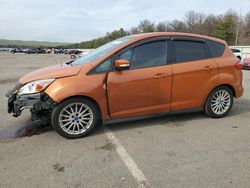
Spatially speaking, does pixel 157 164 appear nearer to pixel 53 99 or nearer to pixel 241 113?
pixel 53 99

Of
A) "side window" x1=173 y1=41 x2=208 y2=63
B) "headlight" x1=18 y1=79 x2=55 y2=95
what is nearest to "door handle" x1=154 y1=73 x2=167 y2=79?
"side window" x1=173 y1=41 x2=208 y2=63

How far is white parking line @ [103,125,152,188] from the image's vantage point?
345cm

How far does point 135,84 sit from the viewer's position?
5145 millimetres

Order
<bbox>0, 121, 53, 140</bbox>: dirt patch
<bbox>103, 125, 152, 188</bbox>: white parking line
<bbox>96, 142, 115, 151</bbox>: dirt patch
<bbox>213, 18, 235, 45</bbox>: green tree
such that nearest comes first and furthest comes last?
<bbox>103, 125, 152, 188</bbox>: white parking line < <bbox>96, 142, 115, 151</bbox>: dirt patch < <bbox>0, 121, 53, 140</bbox>: dirt patch < <bbox>213, 18, 235, 45</bbox>: green tree

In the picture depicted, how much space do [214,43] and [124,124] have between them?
2592 mm

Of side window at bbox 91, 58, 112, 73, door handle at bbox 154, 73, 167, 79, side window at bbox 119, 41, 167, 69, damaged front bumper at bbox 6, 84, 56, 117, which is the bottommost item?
damaged front bumper at bbox 6, 84, 56, 117

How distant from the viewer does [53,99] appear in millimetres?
4703

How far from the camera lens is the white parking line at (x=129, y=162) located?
3453 mm

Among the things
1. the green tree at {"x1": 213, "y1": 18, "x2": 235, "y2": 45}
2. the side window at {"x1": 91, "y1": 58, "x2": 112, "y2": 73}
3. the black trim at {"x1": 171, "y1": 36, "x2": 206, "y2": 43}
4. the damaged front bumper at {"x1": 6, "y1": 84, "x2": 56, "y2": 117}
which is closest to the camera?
the damaged front bumper at {"x1": 6, "y1": 84, "x2": 56, "y2": 117}

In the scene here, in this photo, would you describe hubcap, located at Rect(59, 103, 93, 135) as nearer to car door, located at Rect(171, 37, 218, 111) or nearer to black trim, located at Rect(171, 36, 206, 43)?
car door, located at Rect(171, 37, 218, 111)

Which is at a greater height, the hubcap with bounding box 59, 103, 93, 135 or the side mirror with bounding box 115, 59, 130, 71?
the side mirror with bounding box 115, 59, 130, 71

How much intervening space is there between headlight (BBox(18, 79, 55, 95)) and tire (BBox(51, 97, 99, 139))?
416 mm

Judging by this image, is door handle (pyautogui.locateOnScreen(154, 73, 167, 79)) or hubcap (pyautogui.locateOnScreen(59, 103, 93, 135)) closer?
hubcap (pyautogui.locateOnScreen(59, 103, 93, 135))

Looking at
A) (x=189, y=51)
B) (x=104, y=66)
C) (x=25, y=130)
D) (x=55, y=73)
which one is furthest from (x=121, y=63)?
(x=25, y=130)
